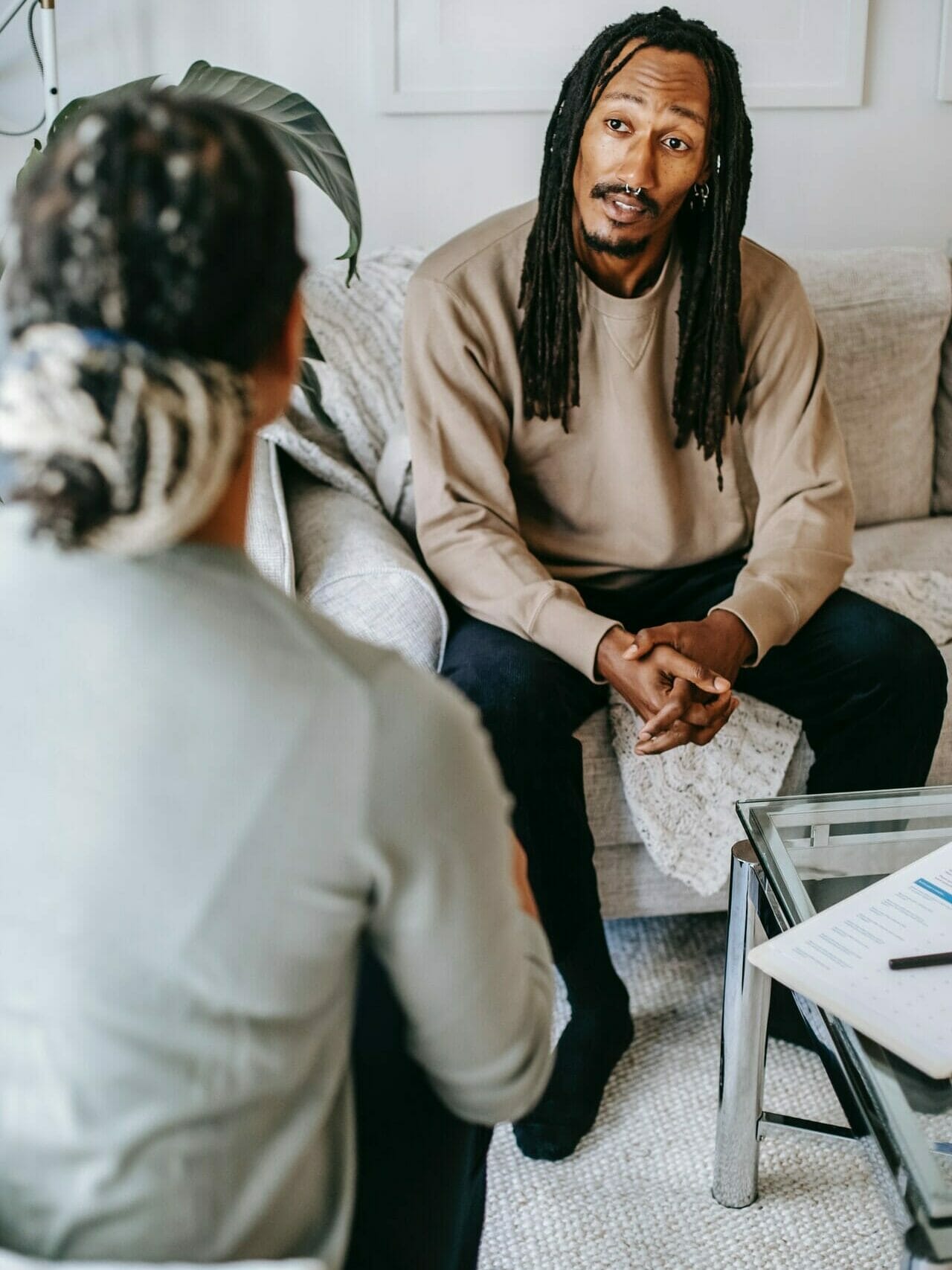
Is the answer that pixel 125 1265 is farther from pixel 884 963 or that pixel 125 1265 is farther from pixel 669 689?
pixel 669 689

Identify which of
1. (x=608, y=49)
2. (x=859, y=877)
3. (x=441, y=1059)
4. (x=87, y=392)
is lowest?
(x=859, y=877)

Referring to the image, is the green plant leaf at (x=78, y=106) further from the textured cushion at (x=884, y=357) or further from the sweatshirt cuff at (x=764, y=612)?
the textured cushion at (x=884, y=357)

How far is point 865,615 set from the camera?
1.63 m

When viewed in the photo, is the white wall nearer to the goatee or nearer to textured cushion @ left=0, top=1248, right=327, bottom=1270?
the goatee

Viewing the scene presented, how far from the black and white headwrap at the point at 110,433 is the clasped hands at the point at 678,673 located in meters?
0.97

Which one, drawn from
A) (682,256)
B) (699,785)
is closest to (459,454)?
(682,256)

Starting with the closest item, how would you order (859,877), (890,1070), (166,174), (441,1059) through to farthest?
(166,174) < (441,1059) < (890,1070) < (859,877)

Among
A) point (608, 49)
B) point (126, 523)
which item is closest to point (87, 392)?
point (126, 523)

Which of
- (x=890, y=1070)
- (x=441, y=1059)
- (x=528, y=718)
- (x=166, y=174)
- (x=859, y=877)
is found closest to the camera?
(x=166, y=174)

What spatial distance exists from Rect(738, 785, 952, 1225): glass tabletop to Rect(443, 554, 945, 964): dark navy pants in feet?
0.88

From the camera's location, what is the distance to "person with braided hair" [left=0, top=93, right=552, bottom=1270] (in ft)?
1.77

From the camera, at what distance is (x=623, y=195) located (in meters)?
1.59

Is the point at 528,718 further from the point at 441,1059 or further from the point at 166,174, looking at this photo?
the point at 166,174

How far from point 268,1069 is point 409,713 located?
0.18 m
